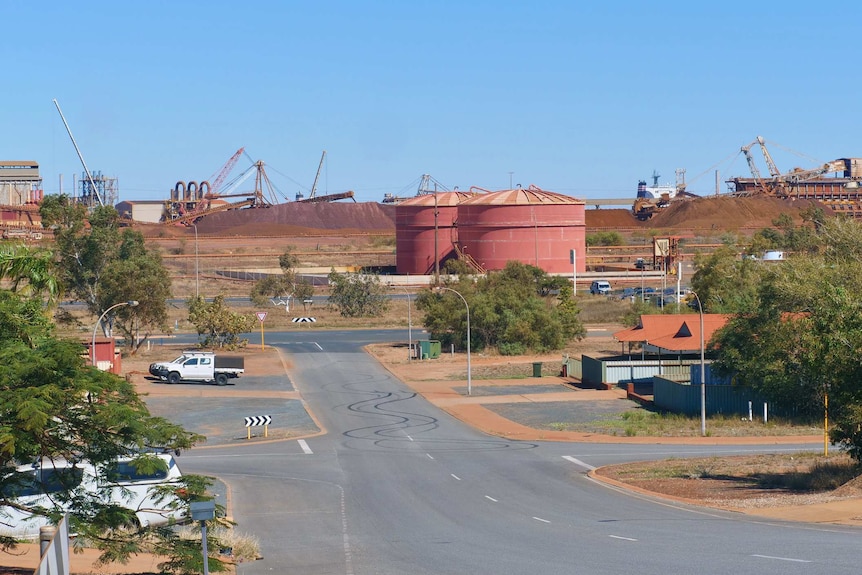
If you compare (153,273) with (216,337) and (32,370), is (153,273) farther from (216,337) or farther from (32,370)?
(32,370)

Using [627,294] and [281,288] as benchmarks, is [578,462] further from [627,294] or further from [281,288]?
[281,288]

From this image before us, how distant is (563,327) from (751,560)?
54.0 m

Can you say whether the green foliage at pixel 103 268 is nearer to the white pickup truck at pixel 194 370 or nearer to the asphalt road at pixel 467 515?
the white pickup truck at pixel 194 370

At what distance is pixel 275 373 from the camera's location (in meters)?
60.5

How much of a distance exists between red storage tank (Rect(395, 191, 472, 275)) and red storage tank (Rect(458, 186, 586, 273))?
5.64 metres

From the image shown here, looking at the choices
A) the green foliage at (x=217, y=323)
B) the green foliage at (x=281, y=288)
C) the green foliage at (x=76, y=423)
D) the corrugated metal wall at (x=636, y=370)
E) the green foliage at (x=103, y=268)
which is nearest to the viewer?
the green foliage at (x=76, y=423)

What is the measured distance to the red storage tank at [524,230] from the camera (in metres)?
116

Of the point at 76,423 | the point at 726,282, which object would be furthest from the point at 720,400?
the point at 76,423

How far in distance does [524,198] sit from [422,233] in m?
14.9

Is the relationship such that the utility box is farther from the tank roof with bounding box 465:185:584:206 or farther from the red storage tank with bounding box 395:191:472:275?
the red storage tank with bounding box 395:191:472:275

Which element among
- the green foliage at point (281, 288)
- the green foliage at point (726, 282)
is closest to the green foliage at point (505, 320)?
the green foliage at point (726, 282)

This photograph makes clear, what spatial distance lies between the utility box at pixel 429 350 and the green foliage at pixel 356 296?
84.0 feet

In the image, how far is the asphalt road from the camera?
A: 19406 mm

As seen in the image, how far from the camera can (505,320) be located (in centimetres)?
7162
